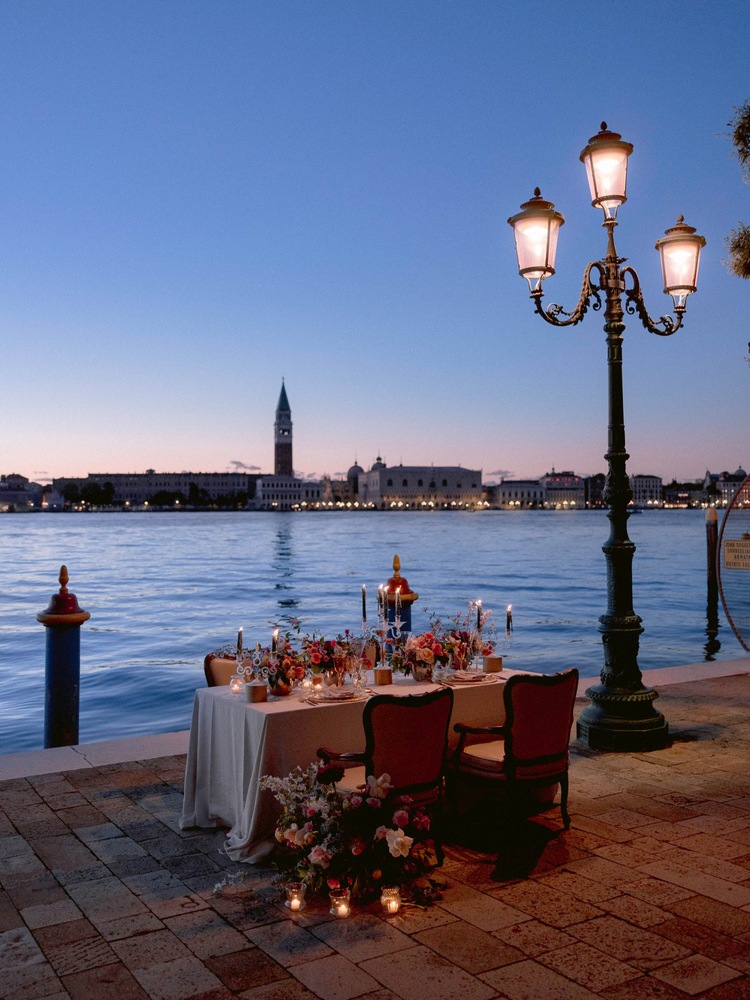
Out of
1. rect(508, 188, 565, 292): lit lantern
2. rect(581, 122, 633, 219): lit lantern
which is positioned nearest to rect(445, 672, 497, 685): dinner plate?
rect(508, 188, 565, 292): lit lantern

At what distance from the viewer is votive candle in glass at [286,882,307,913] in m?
4.09

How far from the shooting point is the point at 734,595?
32.2m

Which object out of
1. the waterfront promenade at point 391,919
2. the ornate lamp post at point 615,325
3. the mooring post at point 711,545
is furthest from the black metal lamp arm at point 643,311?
the mooring post at point 711,545

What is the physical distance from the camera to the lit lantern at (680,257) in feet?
23.7

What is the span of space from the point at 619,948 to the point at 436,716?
1.29 m

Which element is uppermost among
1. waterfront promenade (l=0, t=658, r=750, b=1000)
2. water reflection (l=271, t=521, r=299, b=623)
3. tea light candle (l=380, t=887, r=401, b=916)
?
tea light candle (l=380, t=887, r=401, b=916)

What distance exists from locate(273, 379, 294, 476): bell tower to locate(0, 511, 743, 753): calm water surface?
370 ft

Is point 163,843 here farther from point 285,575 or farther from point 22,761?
point 285,575

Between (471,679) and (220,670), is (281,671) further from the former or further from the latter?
(471,679)

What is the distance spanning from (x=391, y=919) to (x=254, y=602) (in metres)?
28.5

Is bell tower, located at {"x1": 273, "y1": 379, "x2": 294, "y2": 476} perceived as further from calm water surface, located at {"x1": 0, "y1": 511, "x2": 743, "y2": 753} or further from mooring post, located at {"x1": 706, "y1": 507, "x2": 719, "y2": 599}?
mooring post, located at {"x1": 706, "y1": 507, "x2": 719, "y2": 599}

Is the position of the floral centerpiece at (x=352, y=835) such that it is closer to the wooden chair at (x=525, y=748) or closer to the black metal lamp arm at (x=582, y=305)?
the wooden chair at (x=525, y=748)

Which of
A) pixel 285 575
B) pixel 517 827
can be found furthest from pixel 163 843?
pixel 285 575

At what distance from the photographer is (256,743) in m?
4.84
